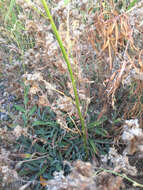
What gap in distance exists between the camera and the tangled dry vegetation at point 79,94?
1059 millimetres

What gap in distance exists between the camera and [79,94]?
3.81 ft

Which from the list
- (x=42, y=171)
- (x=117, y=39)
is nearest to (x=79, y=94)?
(x=117, y=39)

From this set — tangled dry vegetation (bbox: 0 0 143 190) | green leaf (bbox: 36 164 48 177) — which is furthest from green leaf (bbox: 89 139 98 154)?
green leaf (bbox: 36 164 48 177)

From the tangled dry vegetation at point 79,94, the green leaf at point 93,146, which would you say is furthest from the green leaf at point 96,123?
the green leaf at point 93,146

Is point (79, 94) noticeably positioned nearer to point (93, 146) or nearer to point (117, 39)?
point (117, 39)

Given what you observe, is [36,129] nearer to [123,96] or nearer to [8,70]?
[8,70]

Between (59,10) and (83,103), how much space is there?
0.76m

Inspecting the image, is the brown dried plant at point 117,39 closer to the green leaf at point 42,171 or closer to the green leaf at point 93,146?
the green leaf at point 93,146

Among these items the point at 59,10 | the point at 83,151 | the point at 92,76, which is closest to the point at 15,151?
the point at 83,151

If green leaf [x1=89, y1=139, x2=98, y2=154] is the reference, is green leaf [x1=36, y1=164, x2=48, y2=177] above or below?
below

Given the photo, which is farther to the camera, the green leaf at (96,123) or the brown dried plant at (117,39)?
the green leaf at (96,123)

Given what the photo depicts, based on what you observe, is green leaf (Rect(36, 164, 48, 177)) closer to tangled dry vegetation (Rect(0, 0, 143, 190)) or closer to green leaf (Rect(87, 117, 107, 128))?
tangled dry vegetation (Rect(0, 0, 143, 190))

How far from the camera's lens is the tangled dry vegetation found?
1.06m

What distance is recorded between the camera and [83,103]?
5.18 feet
